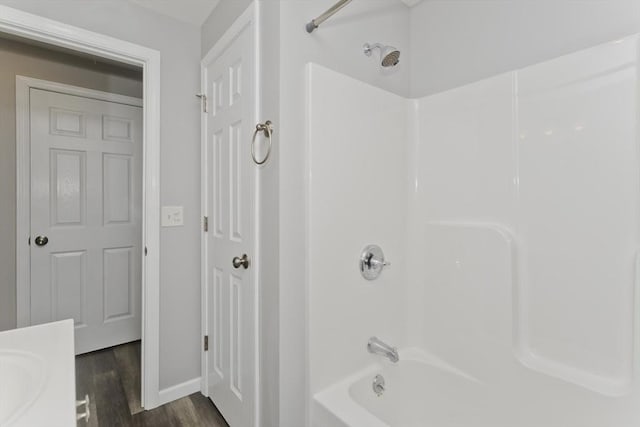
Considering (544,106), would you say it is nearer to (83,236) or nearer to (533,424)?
(533,424)

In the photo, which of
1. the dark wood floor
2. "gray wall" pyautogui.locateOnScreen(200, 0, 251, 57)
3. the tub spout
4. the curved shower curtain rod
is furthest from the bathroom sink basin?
"gray wall" pyautogui.locateOnScreen(200, 0, 251, 57)

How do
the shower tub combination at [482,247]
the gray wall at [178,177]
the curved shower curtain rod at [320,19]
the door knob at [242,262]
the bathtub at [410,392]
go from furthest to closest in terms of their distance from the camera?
the gray wall at [178,177]
the door knob at [242,262]
the bathtub at [410,392]
the curved shower curtain rod at [320,19]
the shower tub combination at [482,247]

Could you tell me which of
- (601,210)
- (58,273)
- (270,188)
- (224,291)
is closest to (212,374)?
(224,291)

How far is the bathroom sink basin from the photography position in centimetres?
65

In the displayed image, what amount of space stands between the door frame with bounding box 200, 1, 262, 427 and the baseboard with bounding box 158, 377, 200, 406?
0.14 ft

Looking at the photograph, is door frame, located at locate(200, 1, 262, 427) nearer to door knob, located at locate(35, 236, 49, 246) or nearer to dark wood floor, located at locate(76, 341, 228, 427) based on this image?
dark wood floor, located at locate(76, 341, 228, 427)

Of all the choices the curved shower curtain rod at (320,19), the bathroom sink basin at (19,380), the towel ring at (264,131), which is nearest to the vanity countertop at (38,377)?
the bathroom sink basin at (19,380)

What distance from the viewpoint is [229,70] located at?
160cm

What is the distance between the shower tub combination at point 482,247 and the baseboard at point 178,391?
1037 millimetres

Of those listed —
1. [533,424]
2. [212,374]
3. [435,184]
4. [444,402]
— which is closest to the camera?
[533,424]

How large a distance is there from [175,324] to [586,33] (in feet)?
7.98

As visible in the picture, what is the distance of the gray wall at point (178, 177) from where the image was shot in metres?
1.79

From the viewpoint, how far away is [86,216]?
2.41 m

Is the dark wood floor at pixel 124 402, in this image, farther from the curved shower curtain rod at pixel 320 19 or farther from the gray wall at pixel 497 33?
the gray wall at pixel 497 33
